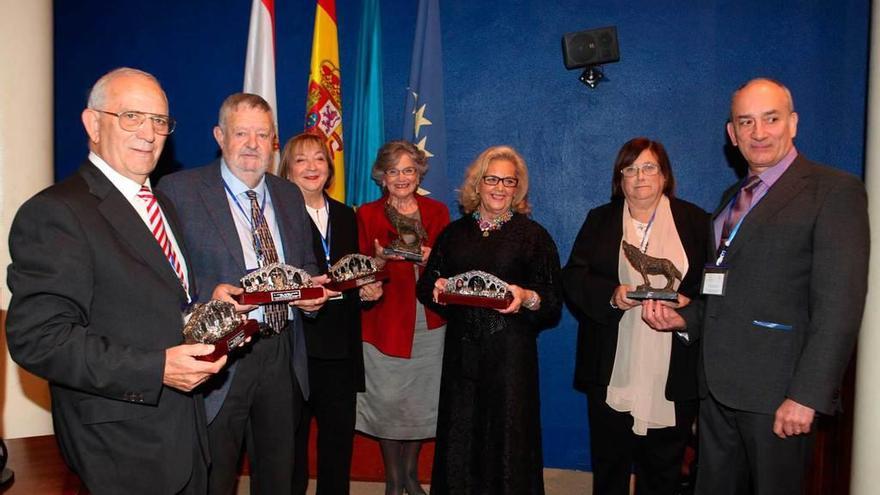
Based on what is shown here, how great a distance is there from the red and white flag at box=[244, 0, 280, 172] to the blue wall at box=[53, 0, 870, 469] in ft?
1.28

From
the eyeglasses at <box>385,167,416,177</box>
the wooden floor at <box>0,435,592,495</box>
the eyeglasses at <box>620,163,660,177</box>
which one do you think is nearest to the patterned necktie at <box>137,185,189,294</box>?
the wooden floor at <box>0,435,592,495</box>

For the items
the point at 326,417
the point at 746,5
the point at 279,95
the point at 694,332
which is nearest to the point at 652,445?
the point at 694,332

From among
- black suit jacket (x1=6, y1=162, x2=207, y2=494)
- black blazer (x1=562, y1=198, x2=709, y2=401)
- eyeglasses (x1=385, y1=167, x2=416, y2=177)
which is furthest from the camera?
eyeglasses (x1=385, y1=167, x2=416, y2=177)

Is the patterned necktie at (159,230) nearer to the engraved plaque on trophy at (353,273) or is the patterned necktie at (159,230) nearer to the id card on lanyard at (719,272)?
the engraved plaque on trophy at (353,273)

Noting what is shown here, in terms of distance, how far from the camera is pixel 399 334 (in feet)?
12.5

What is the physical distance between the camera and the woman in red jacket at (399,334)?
382 centimetres

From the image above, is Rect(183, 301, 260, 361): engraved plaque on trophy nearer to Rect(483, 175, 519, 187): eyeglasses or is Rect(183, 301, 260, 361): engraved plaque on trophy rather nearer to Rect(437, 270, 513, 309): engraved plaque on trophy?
Rect(437, 270, 513, 309): engraved plaque on trophy

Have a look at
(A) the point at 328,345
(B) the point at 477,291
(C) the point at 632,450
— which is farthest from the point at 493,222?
(C) the point at 632,450

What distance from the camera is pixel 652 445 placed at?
3250mm

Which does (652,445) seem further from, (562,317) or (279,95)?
(279,95)

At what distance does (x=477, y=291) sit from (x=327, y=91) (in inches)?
82.7

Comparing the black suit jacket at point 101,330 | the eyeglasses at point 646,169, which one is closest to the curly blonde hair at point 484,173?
the eyeglasses at point 646,169

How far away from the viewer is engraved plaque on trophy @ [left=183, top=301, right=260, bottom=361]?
207cm

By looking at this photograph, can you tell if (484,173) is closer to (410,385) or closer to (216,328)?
(410,385)
